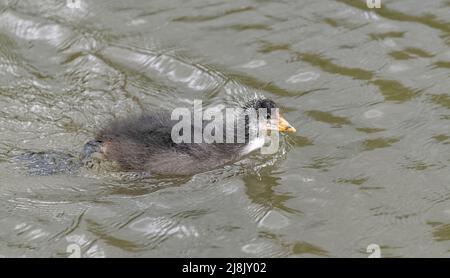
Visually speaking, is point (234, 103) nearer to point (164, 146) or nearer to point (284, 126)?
point (284, 126)

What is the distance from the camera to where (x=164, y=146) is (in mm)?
7449

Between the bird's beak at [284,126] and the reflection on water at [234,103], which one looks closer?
the reflection on water at [234,103]

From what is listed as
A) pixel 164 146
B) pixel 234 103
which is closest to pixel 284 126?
pixel 234 103

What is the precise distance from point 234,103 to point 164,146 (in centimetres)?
121

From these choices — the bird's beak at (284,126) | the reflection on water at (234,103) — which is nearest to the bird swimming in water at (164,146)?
the bird's beak at (284,126)

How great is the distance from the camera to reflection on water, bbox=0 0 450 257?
653 centimetres

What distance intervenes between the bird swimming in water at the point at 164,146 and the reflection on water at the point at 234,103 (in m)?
0.13

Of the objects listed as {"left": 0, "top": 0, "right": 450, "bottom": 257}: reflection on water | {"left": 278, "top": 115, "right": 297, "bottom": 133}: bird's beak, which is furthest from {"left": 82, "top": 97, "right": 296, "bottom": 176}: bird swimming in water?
{"left": 0, "top": 0, "right": 450, "bottom": 257}: reflection on water

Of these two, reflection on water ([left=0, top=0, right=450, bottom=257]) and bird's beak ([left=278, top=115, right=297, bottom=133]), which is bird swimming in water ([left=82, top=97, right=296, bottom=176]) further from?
reflection on water ([left=0, top=0, right=450, bottom=257])

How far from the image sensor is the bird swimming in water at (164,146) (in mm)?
7410

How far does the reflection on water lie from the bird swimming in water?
0.42 ft

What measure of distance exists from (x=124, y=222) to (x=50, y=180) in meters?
1.08

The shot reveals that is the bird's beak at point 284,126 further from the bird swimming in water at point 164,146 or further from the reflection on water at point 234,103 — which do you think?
the reflection on water at point 234,103
